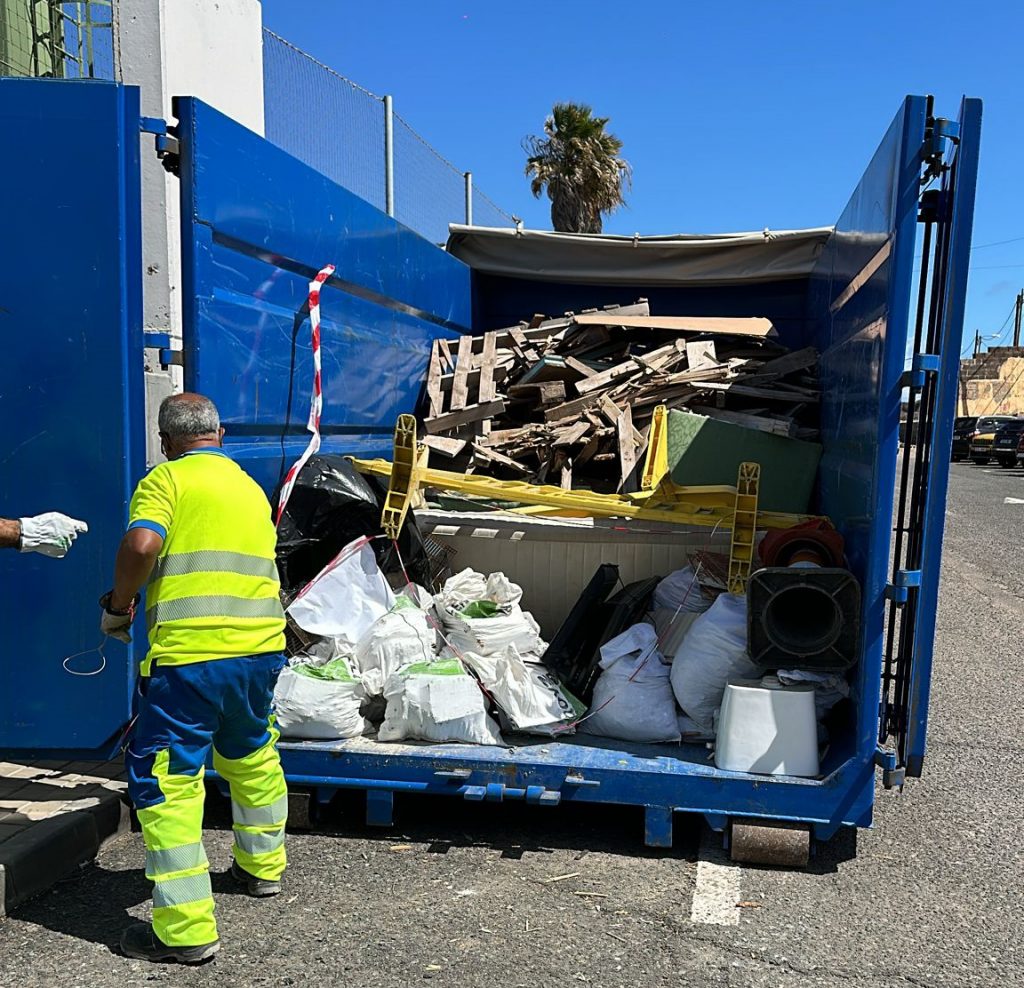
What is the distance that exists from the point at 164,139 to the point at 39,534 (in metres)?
1.67

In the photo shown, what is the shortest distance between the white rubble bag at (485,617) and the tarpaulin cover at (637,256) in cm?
381

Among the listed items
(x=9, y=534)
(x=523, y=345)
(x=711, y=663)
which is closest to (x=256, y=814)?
(x=9, y=534)

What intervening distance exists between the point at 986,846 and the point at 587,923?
5.86 ft

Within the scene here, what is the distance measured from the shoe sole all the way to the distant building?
58127mm

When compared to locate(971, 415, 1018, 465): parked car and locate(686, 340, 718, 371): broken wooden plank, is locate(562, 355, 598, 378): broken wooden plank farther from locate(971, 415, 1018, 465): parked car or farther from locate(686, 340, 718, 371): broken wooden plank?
locate(971, 415, 1018, 465): parked car

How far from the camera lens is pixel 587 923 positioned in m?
3.25

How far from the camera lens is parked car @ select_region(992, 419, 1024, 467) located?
3101 cm

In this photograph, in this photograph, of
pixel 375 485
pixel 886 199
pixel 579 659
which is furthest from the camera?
Result: pixel 375 485

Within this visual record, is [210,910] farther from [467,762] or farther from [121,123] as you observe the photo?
[121,123]

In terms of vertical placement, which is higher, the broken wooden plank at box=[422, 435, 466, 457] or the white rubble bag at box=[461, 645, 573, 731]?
the broken wooden plank at box=[422, 435, 466, 457]

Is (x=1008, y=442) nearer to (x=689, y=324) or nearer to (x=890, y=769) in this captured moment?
(x=689, y=324)

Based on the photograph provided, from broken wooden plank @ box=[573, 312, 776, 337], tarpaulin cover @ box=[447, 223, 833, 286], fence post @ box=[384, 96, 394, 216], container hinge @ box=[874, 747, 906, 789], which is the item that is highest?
fence post @ box=[384, 96, 394, 216]

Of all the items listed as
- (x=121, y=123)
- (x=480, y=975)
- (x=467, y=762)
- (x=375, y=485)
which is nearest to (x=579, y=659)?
(x=467, y=762)

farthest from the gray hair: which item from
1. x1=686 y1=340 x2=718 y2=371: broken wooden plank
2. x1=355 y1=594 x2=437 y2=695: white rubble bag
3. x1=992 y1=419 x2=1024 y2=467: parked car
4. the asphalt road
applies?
x1=992 y1=419 x2=1024 y2=467: parked car
